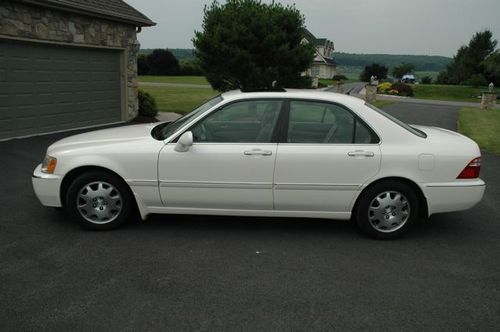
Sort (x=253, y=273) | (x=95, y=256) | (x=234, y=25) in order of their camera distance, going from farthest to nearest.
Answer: (x=234, y=25) → (x=95, y=256) → (x=253, y=273)

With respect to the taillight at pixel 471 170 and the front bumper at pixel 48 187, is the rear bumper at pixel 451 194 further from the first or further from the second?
the front bumper at pixel 48 187

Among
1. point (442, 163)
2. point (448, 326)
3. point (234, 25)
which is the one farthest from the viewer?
point (234, 25)

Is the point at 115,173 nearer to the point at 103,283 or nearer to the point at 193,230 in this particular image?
the point at 193,230

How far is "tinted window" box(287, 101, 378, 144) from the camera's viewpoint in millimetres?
4648

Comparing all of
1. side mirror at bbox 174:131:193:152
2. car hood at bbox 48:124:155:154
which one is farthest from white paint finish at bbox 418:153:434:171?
car hood at bbox 48:124:155:154

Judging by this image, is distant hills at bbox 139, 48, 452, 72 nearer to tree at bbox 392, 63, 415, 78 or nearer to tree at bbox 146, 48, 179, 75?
tree at bbox 392, 63, 415, 78

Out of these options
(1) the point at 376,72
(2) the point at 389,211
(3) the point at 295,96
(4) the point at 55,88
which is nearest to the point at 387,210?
(2) the point at 389,211

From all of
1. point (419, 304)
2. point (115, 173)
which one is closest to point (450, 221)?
point (419, 304)

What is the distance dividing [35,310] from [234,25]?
13161 millimetres

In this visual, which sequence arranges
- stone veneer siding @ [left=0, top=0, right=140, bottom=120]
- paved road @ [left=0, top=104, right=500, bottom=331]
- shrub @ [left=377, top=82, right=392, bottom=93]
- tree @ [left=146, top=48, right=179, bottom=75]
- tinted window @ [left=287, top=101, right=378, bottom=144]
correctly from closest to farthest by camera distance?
paved road @ [left=0, top=104, right=500, bottom=331] < tinted window @ [left=287, top=101, right=378, bottom=144] < stone veneer siding @ [left=0, top=0, right=140, bottom=120] < shrub @ [left=377, top=82, right=392, bottom=93] < tree @ [left=146, top=48, right=179, bottom=75]

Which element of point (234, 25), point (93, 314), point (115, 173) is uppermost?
point (234, 25)

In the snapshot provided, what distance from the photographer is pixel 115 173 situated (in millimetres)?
4703

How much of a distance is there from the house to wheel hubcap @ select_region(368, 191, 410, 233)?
8.57 meters

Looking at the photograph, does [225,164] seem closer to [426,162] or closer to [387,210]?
[387,210]
